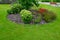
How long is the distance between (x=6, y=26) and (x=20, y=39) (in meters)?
2.96

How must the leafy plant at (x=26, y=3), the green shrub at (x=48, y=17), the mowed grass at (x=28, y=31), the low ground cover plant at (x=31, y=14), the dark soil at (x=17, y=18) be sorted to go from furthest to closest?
the leafy plant at (x=26, y=3), the green shrub at (x=48, y=17), the dark soil at (x=17, y=18), the low ground cover plant at (x=31, y=14), the mowed grass at (x=28, y=31)

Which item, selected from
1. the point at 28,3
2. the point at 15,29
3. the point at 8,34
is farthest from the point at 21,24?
the point at 28,3

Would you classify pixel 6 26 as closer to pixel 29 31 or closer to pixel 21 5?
pixel 29 31

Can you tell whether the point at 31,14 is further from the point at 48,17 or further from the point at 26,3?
the point at 26,3

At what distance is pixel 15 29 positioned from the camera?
14.5 m

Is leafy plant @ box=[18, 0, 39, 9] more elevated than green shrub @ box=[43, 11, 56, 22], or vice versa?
leafy plant @ box=[18, 0, 39, 9]

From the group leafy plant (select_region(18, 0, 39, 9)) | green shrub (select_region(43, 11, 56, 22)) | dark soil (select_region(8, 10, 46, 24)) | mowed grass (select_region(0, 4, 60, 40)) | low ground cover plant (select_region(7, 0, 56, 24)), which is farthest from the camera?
leafy plant (select_region(18, 0, 39, 9))

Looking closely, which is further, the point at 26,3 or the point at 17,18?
the point at 26,3

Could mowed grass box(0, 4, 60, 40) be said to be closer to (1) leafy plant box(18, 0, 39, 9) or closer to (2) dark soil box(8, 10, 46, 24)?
(2) dark soil box(8, 10, 46, 24)

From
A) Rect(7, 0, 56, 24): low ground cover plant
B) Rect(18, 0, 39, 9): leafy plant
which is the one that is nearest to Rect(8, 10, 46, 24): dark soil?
Rect(7, 0, 56, 24): low ground cover plant

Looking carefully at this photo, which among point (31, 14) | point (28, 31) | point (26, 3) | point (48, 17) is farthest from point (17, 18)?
point (28, 31)

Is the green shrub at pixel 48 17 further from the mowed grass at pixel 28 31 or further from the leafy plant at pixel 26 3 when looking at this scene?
the leafy plant at pixel 26 3

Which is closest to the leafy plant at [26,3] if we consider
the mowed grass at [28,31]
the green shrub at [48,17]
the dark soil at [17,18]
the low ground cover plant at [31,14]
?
the low ground cover plant at [31,14]

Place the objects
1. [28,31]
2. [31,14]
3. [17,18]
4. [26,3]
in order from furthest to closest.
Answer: [26,3] < [17,18] < [31,14] < [28,31]
